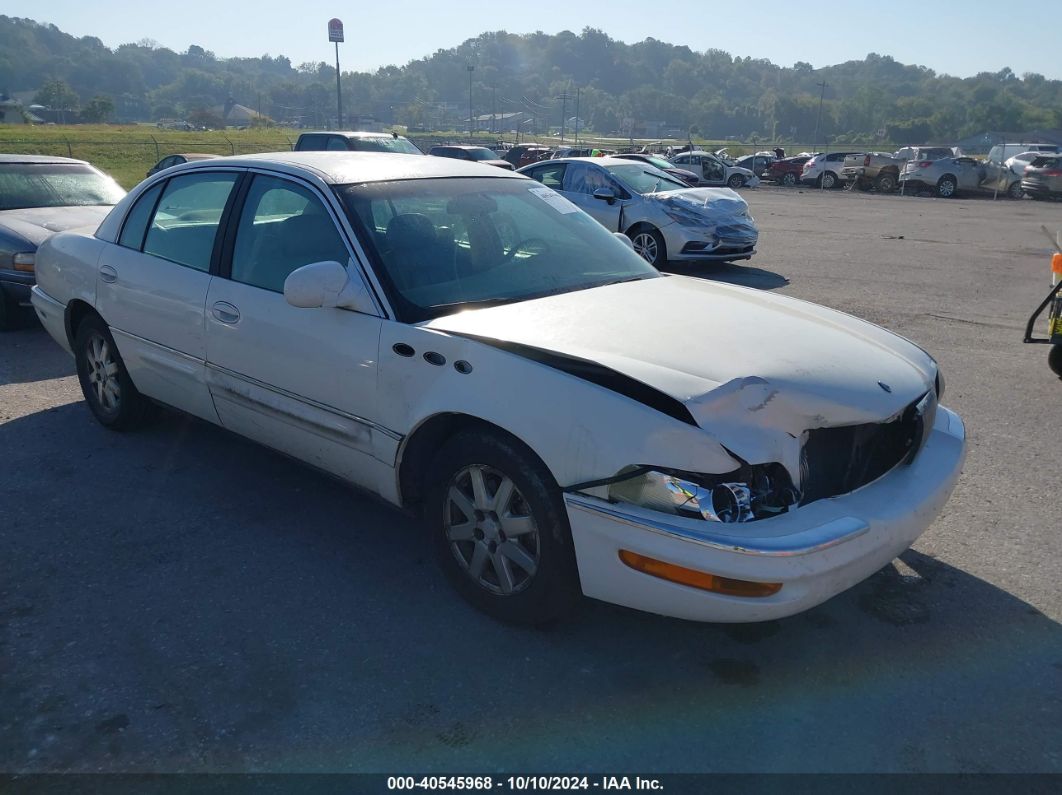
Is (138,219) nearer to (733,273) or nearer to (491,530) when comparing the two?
(491,530)

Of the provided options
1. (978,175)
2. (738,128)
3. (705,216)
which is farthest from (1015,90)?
(705,216)

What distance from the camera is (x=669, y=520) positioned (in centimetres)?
266

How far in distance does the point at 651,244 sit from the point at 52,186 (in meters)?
7.02

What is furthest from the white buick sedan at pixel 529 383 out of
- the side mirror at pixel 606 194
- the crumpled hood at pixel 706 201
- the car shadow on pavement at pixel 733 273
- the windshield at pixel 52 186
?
the crumpled hood at pixel 706 201

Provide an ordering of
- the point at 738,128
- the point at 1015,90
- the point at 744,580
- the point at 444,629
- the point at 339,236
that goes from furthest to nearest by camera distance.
Result: 1. the point at 1015,90
2. the point at 738,128
3. the point at 339,236
4. the point at 444,629
5. the point at 744,580

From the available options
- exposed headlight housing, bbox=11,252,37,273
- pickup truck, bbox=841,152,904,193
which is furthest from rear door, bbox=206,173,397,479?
pickup truck, bbox=841,152,904,193

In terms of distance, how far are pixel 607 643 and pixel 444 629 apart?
0.60 meters

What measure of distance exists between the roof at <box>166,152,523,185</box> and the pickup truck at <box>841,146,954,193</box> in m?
32.3

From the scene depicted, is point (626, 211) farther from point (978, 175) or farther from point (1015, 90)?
point (1015, 90)

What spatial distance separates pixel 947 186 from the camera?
102 ft

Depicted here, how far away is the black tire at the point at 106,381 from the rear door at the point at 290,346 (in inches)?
42.8

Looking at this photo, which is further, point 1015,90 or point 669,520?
point 1015,90

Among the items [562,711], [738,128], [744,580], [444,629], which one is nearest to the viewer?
[744,580]

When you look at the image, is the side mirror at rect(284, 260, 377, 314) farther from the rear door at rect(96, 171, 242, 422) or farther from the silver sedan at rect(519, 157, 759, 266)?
the silver sedan at rect(519, 157, 759, 266)
